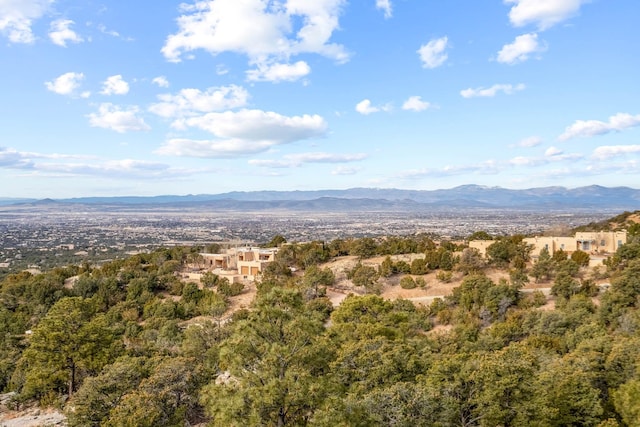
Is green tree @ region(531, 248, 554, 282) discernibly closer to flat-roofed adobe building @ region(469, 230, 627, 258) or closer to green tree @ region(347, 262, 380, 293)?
flat-roofed adobe building @ region(469, 230, 627, 258)

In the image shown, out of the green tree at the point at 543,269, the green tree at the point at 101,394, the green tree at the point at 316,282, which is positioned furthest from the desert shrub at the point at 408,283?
the green tree at the point at 101,394

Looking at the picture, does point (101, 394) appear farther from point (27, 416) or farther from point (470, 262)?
point (470, 262)

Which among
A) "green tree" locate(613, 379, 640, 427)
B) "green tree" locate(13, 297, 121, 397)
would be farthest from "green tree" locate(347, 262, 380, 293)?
"green tree" locate(613, 379, 640, 427)

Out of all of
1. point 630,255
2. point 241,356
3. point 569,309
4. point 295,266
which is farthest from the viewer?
point 295,266

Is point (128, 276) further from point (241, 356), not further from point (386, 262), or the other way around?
point (241, 356)

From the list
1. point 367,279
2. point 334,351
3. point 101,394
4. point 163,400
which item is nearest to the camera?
point 334,351

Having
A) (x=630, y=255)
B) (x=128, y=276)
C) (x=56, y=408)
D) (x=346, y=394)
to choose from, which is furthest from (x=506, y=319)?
(x=128, y=276)

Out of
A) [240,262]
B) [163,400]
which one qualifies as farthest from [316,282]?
[163,400]

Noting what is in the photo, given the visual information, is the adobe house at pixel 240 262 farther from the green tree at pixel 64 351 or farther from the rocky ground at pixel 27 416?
the rocky ground at pixel 27 416
